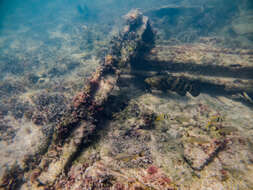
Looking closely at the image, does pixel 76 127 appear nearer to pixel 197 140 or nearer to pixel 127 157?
pixel 127 157

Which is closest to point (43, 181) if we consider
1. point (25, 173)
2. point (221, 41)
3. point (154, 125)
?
point (25, 173)

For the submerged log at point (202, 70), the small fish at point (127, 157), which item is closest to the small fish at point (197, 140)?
the small fish at point (127, 157)

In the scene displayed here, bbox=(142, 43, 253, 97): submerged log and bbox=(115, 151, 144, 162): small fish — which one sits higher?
bbox=(115, 151, 144, 162): small fish

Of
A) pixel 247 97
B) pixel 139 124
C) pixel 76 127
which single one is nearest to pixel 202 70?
pixel 247 97

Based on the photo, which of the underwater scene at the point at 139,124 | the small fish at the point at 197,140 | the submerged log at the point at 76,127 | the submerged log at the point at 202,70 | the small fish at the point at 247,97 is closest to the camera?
the underwater scene at the point at 139,124

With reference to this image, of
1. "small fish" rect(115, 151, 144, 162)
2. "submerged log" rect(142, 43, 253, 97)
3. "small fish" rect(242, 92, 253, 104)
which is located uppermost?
"small fish" rect(115, 151, 144, 162)

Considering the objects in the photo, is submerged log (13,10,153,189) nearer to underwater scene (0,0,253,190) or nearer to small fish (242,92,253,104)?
underwater scene (0,0,253,190)

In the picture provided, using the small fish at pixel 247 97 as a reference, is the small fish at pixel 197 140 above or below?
above

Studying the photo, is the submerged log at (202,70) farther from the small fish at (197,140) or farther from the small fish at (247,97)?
the small fish at (197,140)

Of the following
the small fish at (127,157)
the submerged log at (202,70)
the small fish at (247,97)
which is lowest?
the small fish at (247,97)

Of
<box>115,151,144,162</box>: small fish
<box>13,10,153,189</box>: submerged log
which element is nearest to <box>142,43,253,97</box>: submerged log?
<box>13,10,153,189</box>: submerged log

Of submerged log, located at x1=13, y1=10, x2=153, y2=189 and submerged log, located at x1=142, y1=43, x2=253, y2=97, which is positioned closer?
submerged log, located at x1=13, y1=10, x2=153, y2=189

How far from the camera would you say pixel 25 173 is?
19.6ft

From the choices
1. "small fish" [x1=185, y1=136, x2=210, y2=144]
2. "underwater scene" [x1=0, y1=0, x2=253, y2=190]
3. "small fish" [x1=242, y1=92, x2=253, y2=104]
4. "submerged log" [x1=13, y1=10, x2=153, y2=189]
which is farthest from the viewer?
"small fish" [x1=242, y1=92, x2=253, y2=104]
